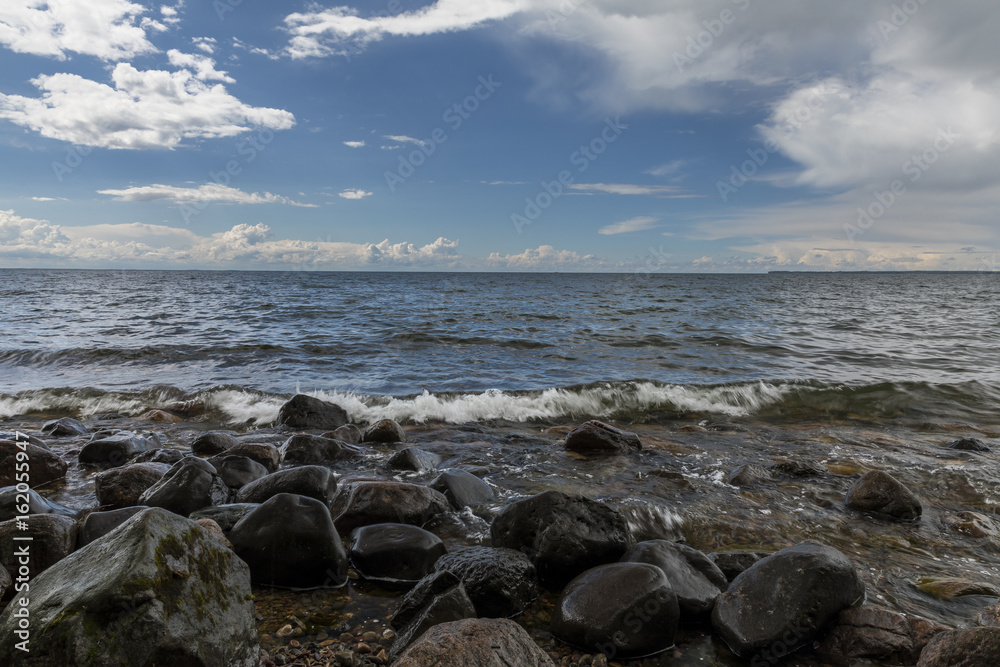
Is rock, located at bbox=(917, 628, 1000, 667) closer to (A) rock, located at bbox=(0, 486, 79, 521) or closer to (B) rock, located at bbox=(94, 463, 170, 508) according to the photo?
(B) rock, located at bbox=(94, 463, 170, 508)

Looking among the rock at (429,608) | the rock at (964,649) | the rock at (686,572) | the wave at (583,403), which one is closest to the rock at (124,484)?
the rock at (429,608)

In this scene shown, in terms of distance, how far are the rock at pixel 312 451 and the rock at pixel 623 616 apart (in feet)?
14.8

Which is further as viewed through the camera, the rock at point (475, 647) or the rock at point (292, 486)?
the rock at point (292, 486)

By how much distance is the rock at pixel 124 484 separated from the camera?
16.9ft

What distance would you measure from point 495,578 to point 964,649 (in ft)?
8.49

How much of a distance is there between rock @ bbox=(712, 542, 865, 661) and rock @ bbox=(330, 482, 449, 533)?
8.59 ft

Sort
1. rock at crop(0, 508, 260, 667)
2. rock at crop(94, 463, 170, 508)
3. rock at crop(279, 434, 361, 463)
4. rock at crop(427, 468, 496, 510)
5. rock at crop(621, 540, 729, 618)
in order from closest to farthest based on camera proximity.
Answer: rock at crop(0, 508, 260, 667) → rock at crop(621, 540, 729, 618) → rock at crop(94, 463, 170, 508) → rock at crop(427, 468, 496, 510) → rock at crop(279, 434, 361, 463)

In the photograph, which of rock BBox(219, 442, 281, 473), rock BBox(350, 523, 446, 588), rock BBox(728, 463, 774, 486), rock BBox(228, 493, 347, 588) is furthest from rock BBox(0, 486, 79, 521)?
rock BBox(728, 463, 774, 486)

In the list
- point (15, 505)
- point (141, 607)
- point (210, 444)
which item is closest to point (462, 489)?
point (141, 607)

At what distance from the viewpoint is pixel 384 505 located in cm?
480

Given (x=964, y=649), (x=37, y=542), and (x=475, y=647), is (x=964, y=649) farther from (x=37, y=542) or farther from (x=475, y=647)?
(x=37, y=542)

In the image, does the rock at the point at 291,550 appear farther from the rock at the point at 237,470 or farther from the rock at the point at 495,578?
the rock at the point at 237,470

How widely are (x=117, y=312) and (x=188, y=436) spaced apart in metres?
23.7

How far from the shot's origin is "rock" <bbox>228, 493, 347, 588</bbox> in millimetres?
3777
